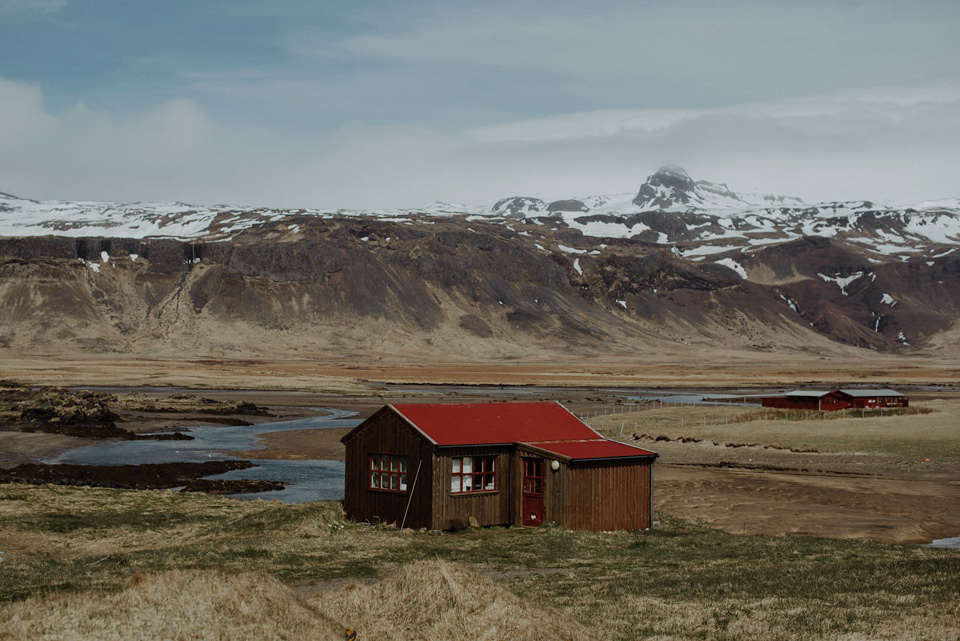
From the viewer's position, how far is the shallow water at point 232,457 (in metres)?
42.3

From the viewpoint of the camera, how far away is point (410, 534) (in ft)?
94.4

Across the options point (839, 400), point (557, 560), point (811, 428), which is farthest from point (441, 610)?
point (839, 400)

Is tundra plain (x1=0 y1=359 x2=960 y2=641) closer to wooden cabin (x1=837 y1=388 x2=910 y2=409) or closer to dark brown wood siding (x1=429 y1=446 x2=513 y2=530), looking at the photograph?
dark brown wood siding (x1=429 y1=446 x2=513 y2=530)

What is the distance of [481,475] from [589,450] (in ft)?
10.9

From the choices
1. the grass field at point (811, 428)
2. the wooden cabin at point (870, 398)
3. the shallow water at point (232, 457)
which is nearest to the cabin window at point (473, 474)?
the shallow water at point (232, 457)

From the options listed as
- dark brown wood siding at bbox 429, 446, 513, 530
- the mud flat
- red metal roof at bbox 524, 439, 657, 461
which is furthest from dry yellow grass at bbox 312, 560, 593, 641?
the mud flat

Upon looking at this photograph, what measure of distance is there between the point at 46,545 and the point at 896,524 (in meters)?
25.2

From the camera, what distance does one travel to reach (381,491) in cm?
3081

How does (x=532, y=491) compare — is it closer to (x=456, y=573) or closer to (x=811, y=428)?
(x=456, y=573)

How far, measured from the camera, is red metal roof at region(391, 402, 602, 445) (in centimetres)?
3064

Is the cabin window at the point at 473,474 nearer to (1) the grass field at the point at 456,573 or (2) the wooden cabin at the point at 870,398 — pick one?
(1) the grass field at the point at 456,573

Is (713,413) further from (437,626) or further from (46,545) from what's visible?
(437,626)

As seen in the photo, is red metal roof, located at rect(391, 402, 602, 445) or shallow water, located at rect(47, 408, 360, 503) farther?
shallow water, located at rect(47, 408, 360, 503)

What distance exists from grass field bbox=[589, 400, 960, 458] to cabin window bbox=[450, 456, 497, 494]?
96.1 feet
